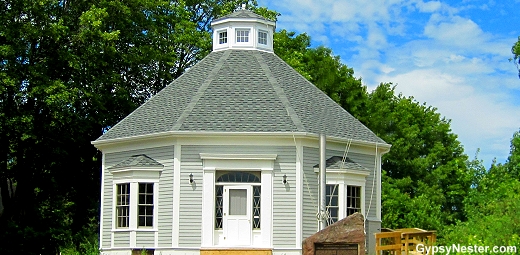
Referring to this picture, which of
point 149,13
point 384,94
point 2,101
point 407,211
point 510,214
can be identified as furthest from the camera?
point 384,94

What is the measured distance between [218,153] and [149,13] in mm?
16643

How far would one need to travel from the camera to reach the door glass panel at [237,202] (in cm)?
2672

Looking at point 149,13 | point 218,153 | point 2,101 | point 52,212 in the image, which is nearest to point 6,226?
point 52,212

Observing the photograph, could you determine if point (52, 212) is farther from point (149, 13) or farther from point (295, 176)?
point (295, 176)

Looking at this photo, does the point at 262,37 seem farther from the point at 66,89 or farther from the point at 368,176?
the point at 66,89

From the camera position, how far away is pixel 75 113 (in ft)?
117

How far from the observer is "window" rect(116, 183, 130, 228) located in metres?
27.7

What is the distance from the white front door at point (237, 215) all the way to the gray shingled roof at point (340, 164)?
102 inches

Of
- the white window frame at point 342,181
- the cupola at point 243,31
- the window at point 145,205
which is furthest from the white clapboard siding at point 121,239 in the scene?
the cupola at point 243,31

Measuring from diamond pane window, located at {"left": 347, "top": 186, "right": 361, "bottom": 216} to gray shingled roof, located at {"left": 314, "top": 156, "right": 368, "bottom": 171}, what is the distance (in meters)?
0.73

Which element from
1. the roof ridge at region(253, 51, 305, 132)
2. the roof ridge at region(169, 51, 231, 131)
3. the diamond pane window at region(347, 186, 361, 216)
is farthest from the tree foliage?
the diamond pane window at region(347, 186, 361, 216)

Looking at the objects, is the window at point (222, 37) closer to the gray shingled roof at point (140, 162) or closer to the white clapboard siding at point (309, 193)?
the gray shingled roof at point (140, 162)

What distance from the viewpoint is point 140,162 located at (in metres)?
27.3

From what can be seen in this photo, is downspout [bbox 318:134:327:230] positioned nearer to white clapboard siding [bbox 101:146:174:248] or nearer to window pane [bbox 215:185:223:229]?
window pane [bbox 215:185:223:229]
